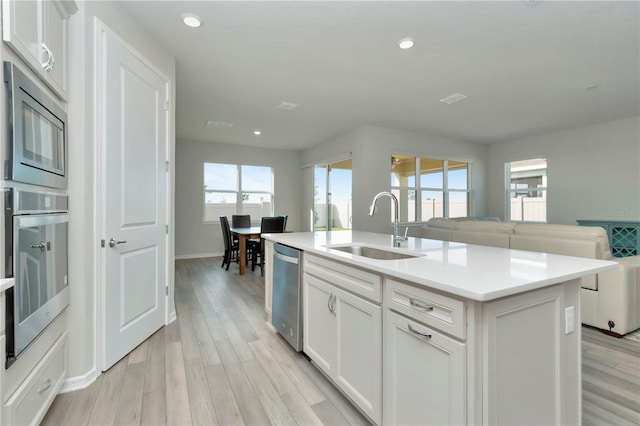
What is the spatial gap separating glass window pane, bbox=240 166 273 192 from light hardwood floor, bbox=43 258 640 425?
4.86 meters

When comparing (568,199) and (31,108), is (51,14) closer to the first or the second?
(31,108)

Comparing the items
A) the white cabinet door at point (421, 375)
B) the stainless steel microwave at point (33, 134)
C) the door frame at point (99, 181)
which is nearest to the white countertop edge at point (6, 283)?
the stainless steel microwave at point (33, 134)

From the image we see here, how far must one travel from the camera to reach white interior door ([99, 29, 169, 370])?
2045 millimetres

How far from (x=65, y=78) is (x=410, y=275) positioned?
2.27 meters

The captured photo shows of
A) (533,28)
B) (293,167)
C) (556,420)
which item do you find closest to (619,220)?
(533,28)

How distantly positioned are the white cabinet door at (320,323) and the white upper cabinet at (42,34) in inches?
73.8

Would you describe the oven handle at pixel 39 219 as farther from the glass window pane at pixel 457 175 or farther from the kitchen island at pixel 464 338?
the glass window pane at pixel 457 175

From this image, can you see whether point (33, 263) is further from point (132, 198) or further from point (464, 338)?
point (464, 338)

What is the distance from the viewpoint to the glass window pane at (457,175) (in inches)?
269

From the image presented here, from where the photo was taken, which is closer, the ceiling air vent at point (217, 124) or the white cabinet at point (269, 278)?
the white cabinet at point (269, 278)

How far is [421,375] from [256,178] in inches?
267

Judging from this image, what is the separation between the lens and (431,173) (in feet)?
21.6

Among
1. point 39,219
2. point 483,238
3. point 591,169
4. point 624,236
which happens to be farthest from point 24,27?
point 591,169

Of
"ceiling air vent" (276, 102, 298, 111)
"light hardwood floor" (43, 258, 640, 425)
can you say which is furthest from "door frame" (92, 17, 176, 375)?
"ceiling air vent" (276, 102, 298, 111)
